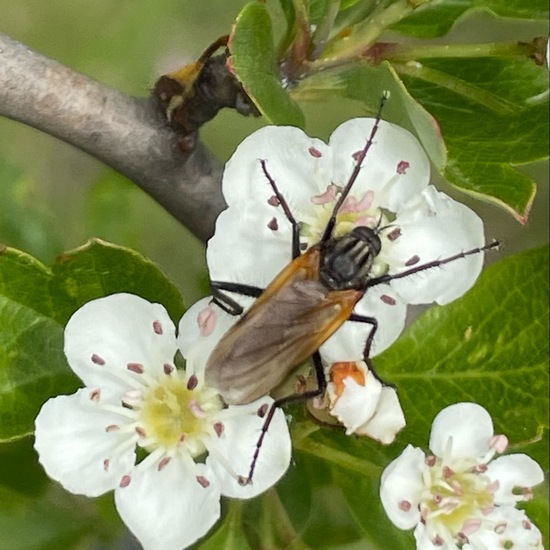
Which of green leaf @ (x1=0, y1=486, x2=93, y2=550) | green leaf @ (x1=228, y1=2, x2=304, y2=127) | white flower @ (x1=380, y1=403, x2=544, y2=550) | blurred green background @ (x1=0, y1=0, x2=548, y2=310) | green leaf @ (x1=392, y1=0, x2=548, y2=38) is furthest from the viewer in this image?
blurred green background @ (x1=0, y1=0, x2=548, y2=310)

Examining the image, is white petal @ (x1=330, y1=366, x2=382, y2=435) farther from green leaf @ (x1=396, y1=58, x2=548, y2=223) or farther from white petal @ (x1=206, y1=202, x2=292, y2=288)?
green leaf @ (x1=396, y1=58, x2=548, y2=223)

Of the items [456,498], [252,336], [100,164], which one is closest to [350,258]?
[252,336]

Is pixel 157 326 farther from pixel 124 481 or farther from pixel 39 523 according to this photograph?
pixel 39 523

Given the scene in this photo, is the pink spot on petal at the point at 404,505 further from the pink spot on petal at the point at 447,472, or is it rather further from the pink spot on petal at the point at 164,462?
the pink spot on petal at the point at 164,462

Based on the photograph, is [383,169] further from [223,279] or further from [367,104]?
[223,279]

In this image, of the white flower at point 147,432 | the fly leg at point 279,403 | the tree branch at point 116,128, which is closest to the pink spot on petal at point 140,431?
the white flower at point 147,432

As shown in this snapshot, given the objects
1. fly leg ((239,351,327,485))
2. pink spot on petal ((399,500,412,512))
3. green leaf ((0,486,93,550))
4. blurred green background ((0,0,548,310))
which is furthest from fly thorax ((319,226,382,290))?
green leaf ((0,486,93,550))
